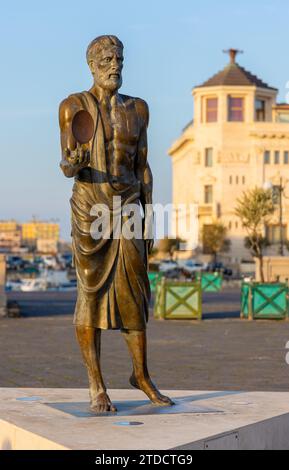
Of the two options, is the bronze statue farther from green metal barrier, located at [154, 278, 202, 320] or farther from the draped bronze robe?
green metal barrier, located at [154, 278, 202, 320]

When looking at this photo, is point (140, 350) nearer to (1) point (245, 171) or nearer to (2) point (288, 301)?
(2) point (288, 301)

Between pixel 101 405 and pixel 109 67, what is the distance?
2426 millimetres

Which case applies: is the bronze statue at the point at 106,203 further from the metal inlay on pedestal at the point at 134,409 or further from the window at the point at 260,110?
the window at the point at 260,110

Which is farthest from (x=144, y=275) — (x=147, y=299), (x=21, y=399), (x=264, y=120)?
(x=264, y=120)

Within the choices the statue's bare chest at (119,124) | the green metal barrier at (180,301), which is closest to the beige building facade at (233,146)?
the green metal barrier at (180,301)

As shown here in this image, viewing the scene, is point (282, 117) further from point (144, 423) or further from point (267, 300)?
point (144, 423)

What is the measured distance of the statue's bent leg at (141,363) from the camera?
682 cm

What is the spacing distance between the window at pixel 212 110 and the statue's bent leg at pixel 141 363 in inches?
3075

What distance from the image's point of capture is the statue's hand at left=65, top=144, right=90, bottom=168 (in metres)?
6.34

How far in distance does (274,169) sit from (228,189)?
442 centimetres

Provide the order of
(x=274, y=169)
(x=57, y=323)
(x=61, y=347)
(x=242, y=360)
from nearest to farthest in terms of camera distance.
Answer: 1. (x=242, y=360)
2. (x=61, y=347)
3. (x=57, y=323)
4. (x=274, y=169)

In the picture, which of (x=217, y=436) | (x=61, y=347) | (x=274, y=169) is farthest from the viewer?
(x=274, y=169)

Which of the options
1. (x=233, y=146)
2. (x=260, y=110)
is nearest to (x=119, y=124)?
(x=233, y=146)

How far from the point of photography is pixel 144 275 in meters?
6.77
